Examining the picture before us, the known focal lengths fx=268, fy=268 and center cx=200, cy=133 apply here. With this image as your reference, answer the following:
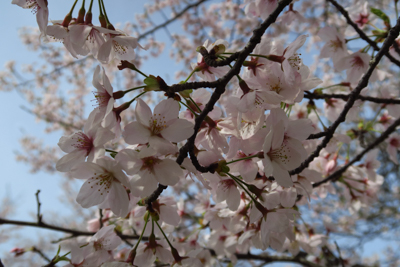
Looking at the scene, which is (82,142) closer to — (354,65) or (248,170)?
(248,170)

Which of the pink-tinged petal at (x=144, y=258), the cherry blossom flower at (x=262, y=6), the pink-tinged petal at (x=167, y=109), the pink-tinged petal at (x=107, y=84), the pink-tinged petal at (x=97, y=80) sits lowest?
the pink-tinged petal at (x=144, y=258)

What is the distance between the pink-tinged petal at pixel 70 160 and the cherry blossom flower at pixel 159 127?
10.3 inches

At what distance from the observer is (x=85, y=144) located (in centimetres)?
104

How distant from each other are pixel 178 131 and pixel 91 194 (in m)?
0.44

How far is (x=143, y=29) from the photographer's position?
858 cm

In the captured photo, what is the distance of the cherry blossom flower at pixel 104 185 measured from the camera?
0.89 metres

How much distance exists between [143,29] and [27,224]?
7.92 metres

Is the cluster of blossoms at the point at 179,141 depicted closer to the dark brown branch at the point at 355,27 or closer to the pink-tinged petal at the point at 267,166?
the pink-tinged petal at the point at 267,166

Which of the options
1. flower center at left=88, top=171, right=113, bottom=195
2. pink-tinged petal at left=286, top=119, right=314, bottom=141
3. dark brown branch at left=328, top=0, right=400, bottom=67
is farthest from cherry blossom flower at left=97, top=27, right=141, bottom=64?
dark brown branch at left=328, top=0, right=400, bottom=67

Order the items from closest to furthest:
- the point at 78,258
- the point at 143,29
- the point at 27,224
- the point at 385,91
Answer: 1. the point at 78,258
2. the point at 27,224
3. the point at 385,91
4. the point at 143,29

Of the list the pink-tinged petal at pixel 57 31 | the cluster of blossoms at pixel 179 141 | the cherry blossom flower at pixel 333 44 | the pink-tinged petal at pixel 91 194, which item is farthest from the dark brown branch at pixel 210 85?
the cherry blossom flower at pixel 333 44

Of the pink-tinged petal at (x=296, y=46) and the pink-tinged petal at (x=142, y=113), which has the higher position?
the pink-tinged petal at (x=296, y=46)

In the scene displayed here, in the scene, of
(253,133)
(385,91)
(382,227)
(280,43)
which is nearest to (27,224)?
(253,133)

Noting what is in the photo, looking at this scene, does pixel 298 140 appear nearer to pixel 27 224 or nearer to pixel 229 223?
pixel 229 223
